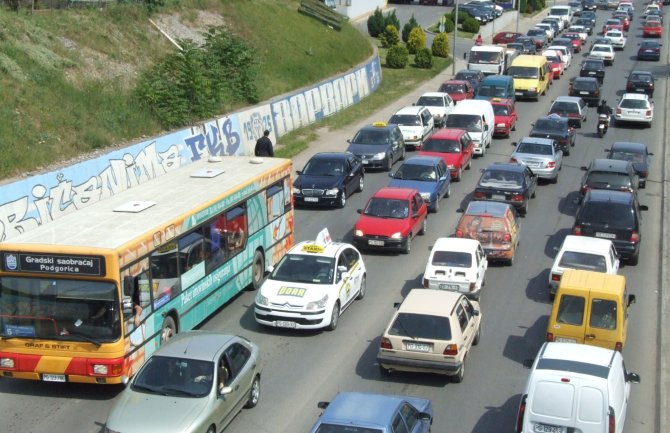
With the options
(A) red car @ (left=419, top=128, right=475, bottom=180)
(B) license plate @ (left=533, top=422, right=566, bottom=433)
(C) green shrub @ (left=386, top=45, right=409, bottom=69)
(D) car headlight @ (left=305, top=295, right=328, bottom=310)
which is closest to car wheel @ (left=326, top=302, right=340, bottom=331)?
(D) car headlight @ (left=305, top=295, right=328, bottom=310)

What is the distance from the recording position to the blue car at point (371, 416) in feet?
39.5

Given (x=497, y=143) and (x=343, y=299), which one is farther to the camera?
(x=497, y=143)

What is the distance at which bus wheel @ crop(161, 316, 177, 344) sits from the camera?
17.0 m

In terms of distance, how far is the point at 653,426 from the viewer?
15375mm

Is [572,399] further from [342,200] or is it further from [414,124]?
[414,124]

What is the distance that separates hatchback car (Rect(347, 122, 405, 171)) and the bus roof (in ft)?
35.7

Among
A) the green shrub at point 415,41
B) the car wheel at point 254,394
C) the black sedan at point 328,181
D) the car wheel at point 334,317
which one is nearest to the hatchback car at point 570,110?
the black sedan at point 328,181

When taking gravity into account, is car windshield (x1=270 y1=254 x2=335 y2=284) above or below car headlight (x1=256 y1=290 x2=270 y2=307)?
above

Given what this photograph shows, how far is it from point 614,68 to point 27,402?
179ft

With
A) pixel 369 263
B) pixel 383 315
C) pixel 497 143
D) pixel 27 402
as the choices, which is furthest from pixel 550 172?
pixel 27 402

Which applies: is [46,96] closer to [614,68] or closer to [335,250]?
[335,250]

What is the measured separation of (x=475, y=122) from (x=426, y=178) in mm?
8701

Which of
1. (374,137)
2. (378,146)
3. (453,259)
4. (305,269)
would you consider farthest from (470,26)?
(305,269)

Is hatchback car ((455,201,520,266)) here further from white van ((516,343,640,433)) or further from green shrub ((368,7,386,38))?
green shrub ((368,7,386,38))
